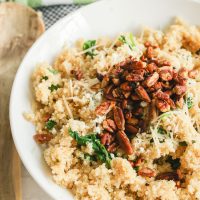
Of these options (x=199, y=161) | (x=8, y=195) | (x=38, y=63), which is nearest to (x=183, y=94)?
(x=199, y=161)

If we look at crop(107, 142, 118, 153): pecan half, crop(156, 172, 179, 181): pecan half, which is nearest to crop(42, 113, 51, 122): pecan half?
crop(107, 142, 118, 153): pecan half

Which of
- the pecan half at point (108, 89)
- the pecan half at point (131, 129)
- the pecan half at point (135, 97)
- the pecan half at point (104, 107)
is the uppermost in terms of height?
the pecan half at point (135, 97)

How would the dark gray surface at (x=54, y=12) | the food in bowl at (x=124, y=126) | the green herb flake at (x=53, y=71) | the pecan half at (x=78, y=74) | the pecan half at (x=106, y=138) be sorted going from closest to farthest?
the food in bowl at (x=124, y=126) < the pecan half at (x=106, y=138) < the pecan half at (x=78, y=74) < the green herb flake at (x=53, y=71) < the dark gray surface at (x=54, y=12)

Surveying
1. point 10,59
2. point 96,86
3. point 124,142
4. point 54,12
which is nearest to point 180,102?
point 124,142

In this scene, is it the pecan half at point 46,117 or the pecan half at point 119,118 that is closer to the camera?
the pecan half at point 119,118

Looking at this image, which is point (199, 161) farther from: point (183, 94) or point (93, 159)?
point (93, 159)

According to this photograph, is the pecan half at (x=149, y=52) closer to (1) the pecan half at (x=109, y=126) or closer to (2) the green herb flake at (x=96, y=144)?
(1) the pecan half at (x=109, y=126)

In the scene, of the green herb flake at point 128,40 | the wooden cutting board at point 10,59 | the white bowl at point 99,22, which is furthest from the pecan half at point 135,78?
the wooden cutting board at point 10,59
